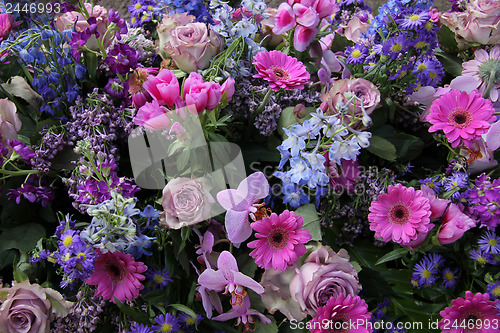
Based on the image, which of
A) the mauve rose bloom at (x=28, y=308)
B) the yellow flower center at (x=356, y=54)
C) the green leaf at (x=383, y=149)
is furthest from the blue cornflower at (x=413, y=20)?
the mauve rose bloom at (x=28, y=308)

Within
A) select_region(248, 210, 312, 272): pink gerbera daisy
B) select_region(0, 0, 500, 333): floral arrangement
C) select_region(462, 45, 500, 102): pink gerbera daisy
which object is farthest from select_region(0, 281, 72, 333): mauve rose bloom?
select_region(462, 45, 500, 102): pink gerbera daisy

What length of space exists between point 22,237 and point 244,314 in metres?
0.44

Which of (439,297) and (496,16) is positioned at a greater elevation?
(496,16)

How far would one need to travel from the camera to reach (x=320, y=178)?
0.61 meters

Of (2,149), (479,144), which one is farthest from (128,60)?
(479,144)

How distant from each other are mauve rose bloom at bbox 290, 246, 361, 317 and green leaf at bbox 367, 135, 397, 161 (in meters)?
0.23

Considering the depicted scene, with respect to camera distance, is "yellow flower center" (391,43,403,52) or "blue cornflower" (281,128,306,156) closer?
"blue cornflower" (281,128,306,156)

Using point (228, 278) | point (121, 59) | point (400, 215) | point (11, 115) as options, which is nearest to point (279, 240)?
point (228, 278)

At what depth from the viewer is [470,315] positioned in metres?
0.74

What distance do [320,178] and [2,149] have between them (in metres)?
0.53

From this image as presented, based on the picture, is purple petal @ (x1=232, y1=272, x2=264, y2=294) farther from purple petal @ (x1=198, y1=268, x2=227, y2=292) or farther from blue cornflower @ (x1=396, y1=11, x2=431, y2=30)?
blue cornflower @ (x1=396, y1=11, x2=431, y2=30)

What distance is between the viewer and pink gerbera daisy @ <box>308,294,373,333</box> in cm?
65

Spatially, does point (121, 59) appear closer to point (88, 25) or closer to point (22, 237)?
point (88, 25)

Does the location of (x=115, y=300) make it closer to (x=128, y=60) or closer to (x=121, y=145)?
(x=121, y=145)
